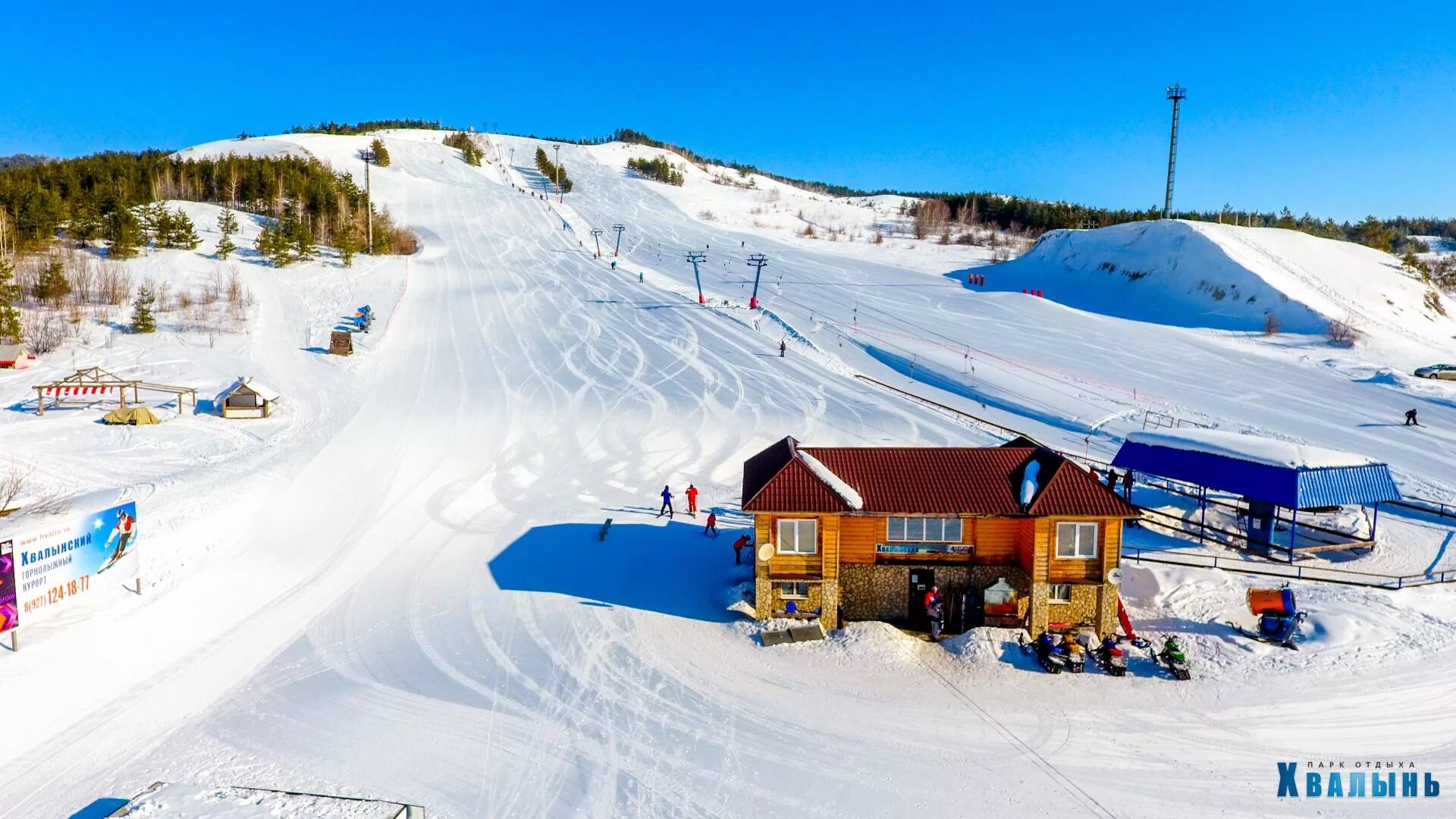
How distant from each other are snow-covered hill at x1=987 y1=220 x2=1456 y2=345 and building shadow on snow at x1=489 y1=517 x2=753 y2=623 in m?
44.2

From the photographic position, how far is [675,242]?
85562 millimetres

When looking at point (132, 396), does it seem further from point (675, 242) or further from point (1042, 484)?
point (675, 242)

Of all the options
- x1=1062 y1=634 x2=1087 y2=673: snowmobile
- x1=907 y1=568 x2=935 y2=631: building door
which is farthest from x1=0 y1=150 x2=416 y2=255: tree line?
x1=1062 y1=634 x2=1087 y2=673: snowmobile

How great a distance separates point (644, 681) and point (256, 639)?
330 inches

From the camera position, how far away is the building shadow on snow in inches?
756

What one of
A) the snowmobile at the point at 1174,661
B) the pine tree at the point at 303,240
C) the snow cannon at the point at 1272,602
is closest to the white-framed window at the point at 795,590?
the snowmobile at the point at 1174,661

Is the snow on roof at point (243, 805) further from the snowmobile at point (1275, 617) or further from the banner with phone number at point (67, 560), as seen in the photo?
the snowmobile at point (1275, 617)

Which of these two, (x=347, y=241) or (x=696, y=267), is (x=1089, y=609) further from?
(x=347, y=241)

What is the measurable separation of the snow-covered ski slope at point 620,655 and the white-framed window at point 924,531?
2.16m

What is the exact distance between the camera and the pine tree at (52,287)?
143 ft

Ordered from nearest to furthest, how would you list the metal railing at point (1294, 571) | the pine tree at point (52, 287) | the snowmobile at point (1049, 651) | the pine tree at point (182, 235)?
the snowmobile at point (1049, 651) < the metal railing at point (1294, 571) < the pine tree at point (52, 287) < the pine tree at point (182, 235)

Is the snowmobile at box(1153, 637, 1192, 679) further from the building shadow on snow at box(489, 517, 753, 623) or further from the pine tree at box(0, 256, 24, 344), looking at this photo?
the pine tree at box(0, 256, 24, 344)

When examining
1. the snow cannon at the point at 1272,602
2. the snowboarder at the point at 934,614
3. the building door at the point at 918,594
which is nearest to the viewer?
the snow cannon at the point at 1272,602

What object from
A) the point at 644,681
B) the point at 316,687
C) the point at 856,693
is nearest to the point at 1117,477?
the point at 856,693
